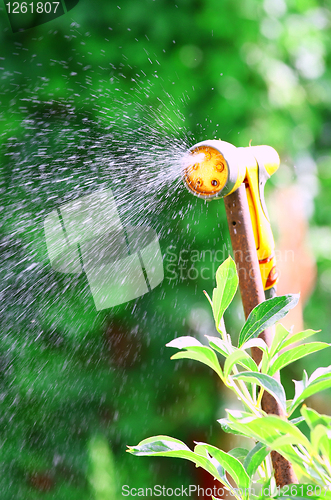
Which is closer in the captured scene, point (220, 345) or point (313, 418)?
point (313, 418)

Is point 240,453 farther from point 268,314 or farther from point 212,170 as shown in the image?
point 212,170

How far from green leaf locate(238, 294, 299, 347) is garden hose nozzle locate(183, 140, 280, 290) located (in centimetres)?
17

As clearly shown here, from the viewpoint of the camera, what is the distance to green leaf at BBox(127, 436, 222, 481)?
437 mm

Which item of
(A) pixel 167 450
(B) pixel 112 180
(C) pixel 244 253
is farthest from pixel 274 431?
(B) pixel 112 180

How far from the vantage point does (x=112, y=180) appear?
133cm

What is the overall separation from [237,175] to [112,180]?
798 mm

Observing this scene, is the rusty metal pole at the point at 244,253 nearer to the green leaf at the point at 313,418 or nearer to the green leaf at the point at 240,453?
the green leaf at the point at 240,453

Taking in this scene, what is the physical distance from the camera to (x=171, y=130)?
135 cm

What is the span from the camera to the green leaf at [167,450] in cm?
44
